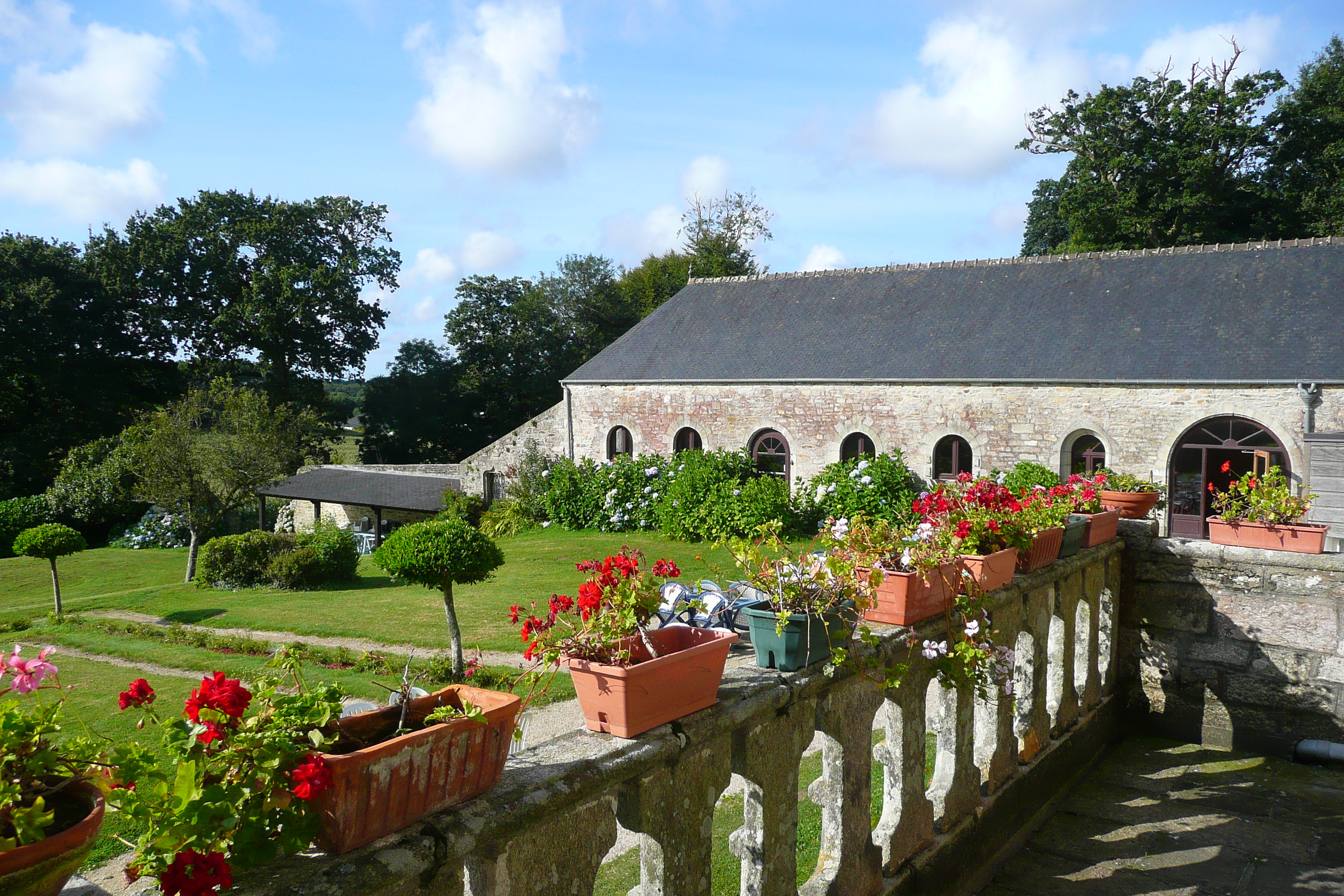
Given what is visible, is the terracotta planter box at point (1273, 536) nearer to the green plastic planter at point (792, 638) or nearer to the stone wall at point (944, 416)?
the green plastic planter at point (792, 638)

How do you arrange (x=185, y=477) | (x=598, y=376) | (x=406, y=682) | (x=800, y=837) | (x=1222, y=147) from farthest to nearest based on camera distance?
(x=1222, y=147) → (x=598, y=376) → (x=185, y=477) → (x=800, y=837) → (x=406, y=682)

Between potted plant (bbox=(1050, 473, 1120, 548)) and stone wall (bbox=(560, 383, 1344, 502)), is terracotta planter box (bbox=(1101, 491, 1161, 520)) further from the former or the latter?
stone wall (bbox=(560, 383, 1344, 502))

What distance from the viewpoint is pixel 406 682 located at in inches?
69.1

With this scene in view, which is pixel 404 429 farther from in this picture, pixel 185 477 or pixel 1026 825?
pixel 1026 825

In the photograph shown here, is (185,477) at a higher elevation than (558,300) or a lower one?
lower

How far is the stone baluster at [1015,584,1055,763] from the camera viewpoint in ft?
14.1

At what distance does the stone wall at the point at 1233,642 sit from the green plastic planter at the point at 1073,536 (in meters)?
1.06

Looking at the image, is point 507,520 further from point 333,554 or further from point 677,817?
point 677,817

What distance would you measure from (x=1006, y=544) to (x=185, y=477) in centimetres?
1746

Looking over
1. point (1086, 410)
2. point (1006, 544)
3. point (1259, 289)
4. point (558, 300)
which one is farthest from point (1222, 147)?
point (1006, 544)

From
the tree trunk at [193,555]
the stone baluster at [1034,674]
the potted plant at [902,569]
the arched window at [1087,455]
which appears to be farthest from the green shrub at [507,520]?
the potted plant at [902,569]

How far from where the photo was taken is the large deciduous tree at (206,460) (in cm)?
1714

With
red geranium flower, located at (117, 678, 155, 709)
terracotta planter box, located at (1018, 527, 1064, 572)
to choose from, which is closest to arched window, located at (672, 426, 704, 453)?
terracotta planter box, located at (1018, 527, 1064, 572)

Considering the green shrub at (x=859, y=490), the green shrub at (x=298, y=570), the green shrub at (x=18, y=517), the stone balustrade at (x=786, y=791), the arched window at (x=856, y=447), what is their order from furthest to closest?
the green shrub at (x=18, y=517) → the arched window at (x=856, y=447) → the green shrub at (x=859, y=490) → the green shrub at (x=298, y=570) → the stone balustrade at (x=786, y=791)
